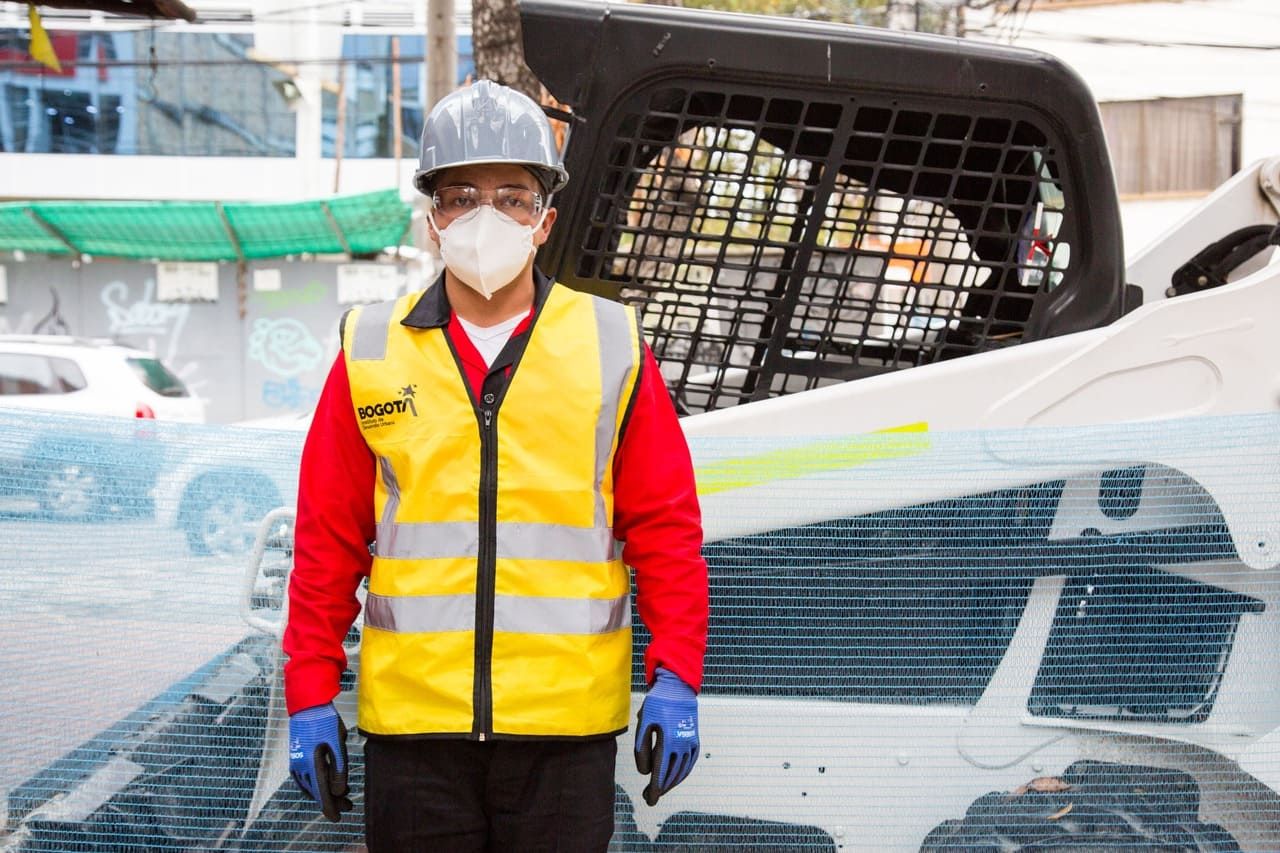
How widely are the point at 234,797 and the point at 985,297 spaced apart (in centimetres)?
212

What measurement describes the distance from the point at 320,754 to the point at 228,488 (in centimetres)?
74

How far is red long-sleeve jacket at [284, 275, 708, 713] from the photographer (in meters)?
2.17

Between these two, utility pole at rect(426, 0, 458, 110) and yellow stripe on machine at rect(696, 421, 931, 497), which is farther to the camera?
utility pole at rect(426, 0, 458, 110)

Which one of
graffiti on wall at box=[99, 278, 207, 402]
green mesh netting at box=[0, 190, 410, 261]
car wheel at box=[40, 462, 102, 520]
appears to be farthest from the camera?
graffiti on wall at box=[99, 278, 207, 402]

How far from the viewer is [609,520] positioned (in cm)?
222

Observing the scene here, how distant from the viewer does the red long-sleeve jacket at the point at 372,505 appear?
217cm

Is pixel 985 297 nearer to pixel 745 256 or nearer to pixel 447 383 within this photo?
pixel 745 256

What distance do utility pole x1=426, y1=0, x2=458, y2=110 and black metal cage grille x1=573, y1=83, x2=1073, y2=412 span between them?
22.6 feet

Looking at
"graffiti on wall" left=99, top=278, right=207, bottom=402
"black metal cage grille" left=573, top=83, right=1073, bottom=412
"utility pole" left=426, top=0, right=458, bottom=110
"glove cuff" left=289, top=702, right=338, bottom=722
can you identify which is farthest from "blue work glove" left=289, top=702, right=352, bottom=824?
"graffiti on wall" left=99, top=278, right=207, bottom=402

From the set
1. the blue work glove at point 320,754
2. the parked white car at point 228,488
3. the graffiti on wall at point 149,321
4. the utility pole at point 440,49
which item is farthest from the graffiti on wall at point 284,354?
the blue work glove at point 320,754

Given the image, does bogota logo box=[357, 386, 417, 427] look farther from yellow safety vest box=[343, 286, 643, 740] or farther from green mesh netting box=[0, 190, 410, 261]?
green mesh netting box=[0, 190, 410, 261]

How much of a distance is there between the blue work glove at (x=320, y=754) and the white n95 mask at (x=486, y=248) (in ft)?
2.58

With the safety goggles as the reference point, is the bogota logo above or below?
below

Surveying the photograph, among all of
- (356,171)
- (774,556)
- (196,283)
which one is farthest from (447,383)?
(356,171)
